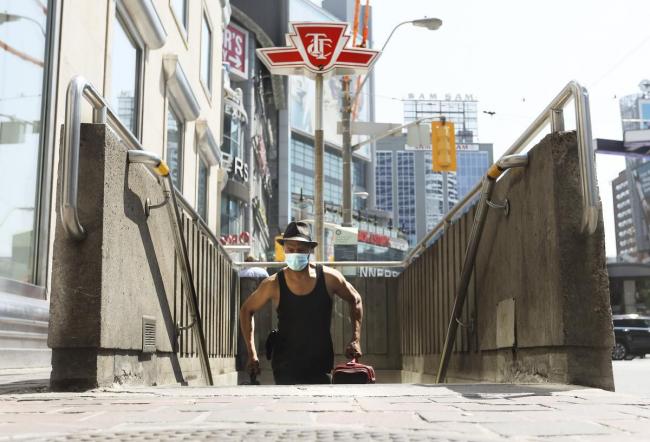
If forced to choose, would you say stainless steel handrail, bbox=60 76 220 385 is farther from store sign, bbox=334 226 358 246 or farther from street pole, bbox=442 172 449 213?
street pole, bbox=442 172 449 213

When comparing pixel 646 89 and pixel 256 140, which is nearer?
pixel 256 140

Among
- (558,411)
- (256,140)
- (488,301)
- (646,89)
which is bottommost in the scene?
(558,411)

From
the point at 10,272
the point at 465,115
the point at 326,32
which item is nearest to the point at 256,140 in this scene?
the point at 326,32

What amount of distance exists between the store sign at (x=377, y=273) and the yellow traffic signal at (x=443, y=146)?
8972 mm

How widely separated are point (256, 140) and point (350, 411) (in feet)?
143

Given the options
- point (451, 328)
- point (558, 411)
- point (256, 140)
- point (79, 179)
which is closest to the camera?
point (558, 411)

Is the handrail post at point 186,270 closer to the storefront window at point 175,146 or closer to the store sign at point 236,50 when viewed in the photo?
the storefront window at point 175,146

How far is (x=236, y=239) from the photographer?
3659 centimetres

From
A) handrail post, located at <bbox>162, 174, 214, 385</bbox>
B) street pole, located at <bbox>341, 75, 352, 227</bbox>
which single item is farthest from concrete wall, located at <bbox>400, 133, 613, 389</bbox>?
street pole, located at <bbox>341, 75, 352, 227</bbox>

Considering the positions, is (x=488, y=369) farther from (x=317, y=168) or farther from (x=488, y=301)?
(x=317, y=168)

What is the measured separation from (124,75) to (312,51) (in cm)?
373

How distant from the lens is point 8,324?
23.4 ft

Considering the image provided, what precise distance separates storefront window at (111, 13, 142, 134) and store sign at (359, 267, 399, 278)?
14.0 feet

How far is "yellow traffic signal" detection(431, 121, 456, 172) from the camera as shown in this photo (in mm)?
22328
